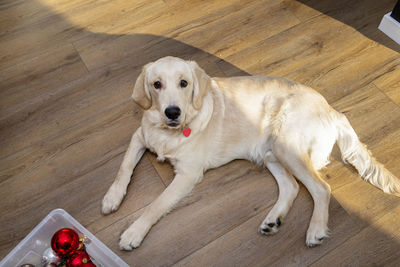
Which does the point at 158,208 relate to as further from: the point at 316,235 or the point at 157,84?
the point at 316,235

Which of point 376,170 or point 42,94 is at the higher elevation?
point 376,170

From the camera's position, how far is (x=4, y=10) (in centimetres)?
319

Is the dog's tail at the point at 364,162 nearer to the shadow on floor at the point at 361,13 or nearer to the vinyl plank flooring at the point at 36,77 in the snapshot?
the shadow on floor at the point at 361,13

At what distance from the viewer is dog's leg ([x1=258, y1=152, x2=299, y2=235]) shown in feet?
6.52

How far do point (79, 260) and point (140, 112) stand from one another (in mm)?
1205

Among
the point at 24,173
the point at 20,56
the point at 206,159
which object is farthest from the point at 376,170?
the point at 20,56

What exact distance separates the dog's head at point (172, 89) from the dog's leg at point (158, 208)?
0.39 meters

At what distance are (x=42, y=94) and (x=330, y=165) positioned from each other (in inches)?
87.8

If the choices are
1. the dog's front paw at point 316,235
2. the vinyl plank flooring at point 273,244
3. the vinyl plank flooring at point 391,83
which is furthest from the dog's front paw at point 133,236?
the vinyl plank flooring at point 391,83

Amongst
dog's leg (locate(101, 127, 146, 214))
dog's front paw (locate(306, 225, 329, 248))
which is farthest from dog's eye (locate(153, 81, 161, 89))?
dog's front paw (locate(306, 225, 329, 248))

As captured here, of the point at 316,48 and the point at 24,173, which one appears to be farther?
the point at 316,48

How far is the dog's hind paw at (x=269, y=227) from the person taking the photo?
1975mm

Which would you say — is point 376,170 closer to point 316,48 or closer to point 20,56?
point 316,48

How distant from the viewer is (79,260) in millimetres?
1583
